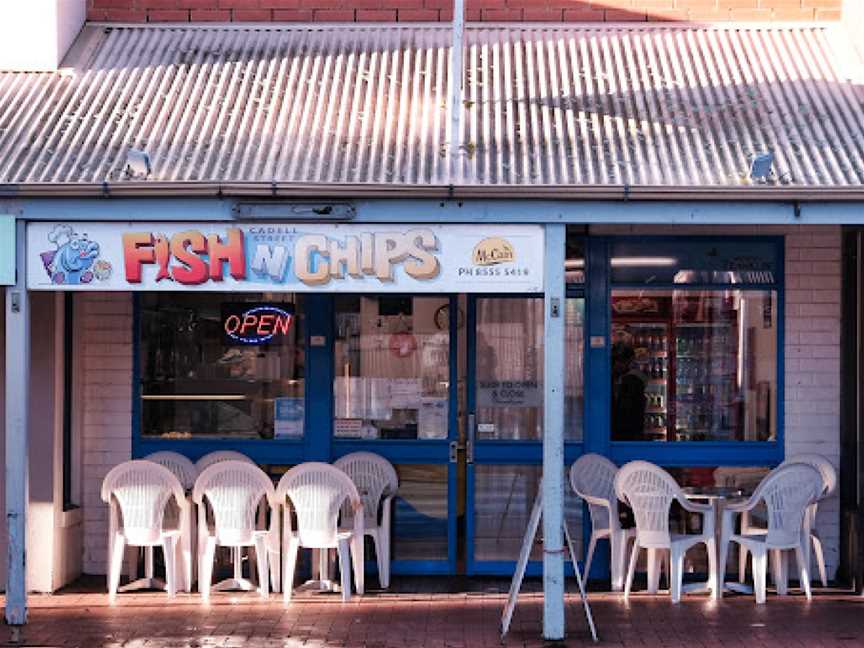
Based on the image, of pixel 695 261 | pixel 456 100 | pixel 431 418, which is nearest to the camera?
pixel 456 100

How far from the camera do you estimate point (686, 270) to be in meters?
12.0

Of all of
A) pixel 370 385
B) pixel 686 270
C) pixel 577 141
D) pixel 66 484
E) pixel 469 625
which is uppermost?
pixel 577 141

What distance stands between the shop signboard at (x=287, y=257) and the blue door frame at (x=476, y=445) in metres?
→ 2.49

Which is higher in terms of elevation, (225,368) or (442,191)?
(442,191)

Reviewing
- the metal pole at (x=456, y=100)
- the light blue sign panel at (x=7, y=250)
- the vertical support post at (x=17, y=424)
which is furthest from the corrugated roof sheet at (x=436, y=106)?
the vertical support post at (x=17, y=424)

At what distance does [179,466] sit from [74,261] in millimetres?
2728

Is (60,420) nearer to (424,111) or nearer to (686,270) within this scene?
(424,111)

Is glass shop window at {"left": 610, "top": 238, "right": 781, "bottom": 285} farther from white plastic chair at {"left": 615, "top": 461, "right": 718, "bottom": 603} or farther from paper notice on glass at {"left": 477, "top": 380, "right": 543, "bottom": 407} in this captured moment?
white plastic chair at {"left": 615, "top": 461, "right": 718, "bottom": 603}

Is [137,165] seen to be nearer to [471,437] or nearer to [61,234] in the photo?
[61,234]

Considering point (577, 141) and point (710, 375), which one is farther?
point (710, 375)

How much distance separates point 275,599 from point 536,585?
206 centimetres

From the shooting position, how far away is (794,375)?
11.9 metres

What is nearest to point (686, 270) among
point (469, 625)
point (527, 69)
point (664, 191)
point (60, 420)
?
point (527, 69)

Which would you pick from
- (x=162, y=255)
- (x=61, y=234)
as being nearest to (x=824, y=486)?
(x=162, y=255)
